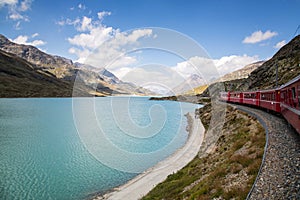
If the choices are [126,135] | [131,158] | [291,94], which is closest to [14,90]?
[126,135]

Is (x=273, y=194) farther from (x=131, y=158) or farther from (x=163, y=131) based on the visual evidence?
(x=163, y=131)

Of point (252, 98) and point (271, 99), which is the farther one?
point (252, 98)

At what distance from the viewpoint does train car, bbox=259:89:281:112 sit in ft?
82.0

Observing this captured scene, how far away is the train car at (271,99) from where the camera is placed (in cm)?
2499

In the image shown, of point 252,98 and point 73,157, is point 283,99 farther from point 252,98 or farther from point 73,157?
point 73,157

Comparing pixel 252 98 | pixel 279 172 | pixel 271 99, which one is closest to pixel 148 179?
pixel 279 172

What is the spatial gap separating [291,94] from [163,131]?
129ft

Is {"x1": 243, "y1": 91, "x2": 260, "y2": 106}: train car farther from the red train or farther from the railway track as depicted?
the railway track

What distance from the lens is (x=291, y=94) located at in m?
17.7

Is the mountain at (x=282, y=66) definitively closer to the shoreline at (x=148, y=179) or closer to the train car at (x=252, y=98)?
the train car at (x=252, y=98)

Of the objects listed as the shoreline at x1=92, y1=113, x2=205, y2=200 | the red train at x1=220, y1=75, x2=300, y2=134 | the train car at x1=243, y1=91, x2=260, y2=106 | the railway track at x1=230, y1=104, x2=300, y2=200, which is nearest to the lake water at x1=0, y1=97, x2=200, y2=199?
the shoreline at x1=92, y1=113, x2=205, y2=200

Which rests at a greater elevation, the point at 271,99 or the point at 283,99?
the point at 283,99

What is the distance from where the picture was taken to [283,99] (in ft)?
72.2

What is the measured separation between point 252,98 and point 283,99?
18.9m
